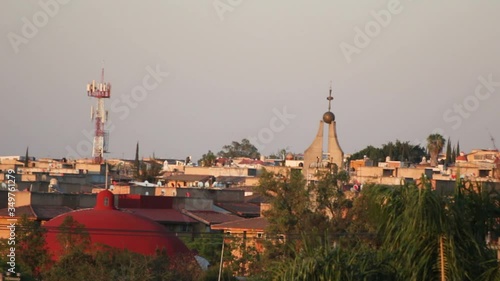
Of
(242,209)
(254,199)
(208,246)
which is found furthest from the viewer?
(254,199)

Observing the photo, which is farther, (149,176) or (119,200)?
(149,176)

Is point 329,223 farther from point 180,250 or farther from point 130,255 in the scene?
point 130,255

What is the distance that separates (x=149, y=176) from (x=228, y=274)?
77.4 m

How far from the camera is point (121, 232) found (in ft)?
164

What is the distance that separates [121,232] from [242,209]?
30.8m

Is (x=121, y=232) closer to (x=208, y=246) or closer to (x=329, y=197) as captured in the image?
(x=208, y=246)

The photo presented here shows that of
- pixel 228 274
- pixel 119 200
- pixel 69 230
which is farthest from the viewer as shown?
pixel 119 200

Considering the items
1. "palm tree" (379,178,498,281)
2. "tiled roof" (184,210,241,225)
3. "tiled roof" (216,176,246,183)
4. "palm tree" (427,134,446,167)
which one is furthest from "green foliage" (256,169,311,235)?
"palm tree" (427,134,446,167)

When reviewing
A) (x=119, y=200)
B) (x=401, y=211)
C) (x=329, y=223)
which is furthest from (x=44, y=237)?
(x=401, y=211)

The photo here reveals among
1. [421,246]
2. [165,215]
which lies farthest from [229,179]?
[421,246]

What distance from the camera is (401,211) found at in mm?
22812

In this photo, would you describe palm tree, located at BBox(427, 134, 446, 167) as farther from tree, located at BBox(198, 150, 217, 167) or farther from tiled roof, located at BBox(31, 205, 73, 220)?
tiled roof, located at BBox(31, 205, 73, 220)

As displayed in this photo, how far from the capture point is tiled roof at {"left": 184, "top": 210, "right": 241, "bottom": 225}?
69.9m

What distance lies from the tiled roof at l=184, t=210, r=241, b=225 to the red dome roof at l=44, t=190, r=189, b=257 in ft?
58.2
